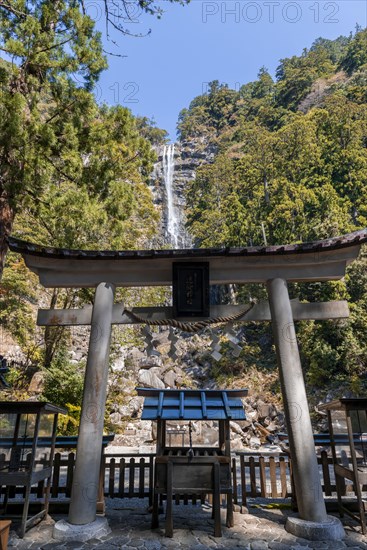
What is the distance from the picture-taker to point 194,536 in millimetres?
4598

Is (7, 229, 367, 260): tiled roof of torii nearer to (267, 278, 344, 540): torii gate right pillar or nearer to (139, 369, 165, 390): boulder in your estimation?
(267, 278, 344, 540): torii gate right pillar

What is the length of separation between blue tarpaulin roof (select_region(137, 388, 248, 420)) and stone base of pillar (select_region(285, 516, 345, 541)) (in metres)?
1.44

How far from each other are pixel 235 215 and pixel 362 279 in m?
10.5

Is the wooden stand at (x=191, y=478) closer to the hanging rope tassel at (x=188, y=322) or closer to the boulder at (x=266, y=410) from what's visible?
the hanging rope tassel at (x=188, y=322)

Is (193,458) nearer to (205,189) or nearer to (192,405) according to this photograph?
(192,405)

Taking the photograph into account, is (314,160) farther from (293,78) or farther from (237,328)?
(293,78)

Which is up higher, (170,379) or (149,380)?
(170,379)

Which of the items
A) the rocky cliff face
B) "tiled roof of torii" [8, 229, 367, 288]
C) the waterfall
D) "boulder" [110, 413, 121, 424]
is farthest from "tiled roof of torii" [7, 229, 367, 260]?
the waterfall

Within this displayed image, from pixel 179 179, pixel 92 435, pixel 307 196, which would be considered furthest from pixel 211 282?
pixel 179 179

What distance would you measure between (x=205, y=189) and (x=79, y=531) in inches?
1243

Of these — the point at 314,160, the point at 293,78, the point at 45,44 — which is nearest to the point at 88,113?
the point at 45,44

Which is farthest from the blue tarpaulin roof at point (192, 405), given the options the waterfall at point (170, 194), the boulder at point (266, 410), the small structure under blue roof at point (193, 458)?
the waterfall at point (170, 194)

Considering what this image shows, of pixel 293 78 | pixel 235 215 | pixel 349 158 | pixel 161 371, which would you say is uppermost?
pixel 293 78

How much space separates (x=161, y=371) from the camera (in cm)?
2012
